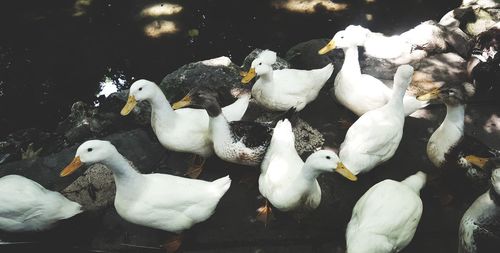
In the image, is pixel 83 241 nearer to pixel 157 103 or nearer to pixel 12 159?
pixel 157 103

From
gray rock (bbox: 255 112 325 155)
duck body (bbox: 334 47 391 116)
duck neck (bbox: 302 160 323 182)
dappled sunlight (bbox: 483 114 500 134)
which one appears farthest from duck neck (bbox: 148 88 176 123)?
dappled sunlight (bbox: 483 114 500 134)

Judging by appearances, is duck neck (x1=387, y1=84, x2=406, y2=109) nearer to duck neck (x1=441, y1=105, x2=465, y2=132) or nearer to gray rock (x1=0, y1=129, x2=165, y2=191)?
A: duck neck (x1=441, y1=105, x2=465, y2=132)

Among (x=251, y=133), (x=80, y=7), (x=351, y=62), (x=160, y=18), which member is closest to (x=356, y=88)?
(x=351, y=62)

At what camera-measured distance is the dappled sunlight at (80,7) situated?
7812 mm

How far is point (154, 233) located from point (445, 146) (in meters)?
2.74

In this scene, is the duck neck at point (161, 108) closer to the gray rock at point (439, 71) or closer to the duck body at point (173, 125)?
the duck body at point (173, 125)

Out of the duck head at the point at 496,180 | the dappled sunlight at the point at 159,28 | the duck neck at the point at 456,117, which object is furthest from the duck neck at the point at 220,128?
the dappled sunlight at the point at 159,28

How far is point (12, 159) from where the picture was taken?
15.8 feet

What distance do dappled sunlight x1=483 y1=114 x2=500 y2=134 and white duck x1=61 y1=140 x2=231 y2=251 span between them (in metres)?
3.08

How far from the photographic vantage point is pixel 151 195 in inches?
128

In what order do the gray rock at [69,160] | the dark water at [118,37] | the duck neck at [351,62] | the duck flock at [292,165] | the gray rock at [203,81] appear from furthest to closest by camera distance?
1. the dark water at [118,37]
2. the gray rock at [203,81]
3. the duck neck at [351,62]
4. the gray rock at [69,160]
5. the duck flock at [292,165]

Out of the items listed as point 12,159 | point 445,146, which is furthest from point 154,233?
point 445,146

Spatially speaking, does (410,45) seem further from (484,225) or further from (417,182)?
(484,225)

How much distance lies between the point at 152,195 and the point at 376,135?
6.76ft
